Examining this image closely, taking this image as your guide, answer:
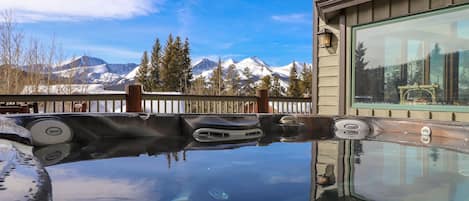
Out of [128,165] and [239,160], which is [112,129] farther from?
[239,160]

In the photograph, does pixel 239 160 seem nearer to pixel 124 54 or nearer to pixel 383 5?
pixel 383 5

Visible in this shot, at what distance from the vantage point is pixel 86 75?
10383mm

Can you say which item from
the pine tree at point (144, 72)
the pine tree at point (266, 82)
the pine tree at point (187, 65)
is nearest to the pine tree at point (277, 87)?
the pine tree at point (266, 82)

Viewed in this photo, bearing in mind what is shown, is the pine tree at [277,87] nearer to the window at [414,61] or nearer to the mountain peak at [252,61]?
the mountain peak at [252,61]

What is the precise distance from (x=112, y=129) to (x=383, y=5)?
373 cm

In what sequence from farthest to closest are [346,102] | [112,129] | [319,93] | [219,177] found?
[319,93], [346,102], [112,129], [219,177]

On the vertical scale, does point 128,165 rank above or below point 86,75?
below

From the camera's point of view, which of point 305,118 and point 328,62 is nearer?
point 305,118

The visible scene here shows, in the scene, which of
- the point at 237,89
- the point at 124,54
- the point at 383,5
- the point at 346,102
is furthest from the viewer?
the point at 124,54

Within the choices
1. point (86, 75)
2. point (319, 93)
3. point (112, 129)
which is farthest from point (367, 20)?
point (86, 75)

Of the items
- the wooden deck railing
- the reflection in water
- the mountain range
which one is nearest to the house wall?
the reflection in water

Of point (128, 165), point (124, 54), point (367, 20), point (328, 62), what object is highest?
point (124, 54)

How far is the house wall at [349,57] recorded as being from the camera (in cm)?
438

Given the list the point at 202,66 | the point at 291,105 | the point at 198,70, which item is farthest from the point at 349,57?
the point at 202,66
